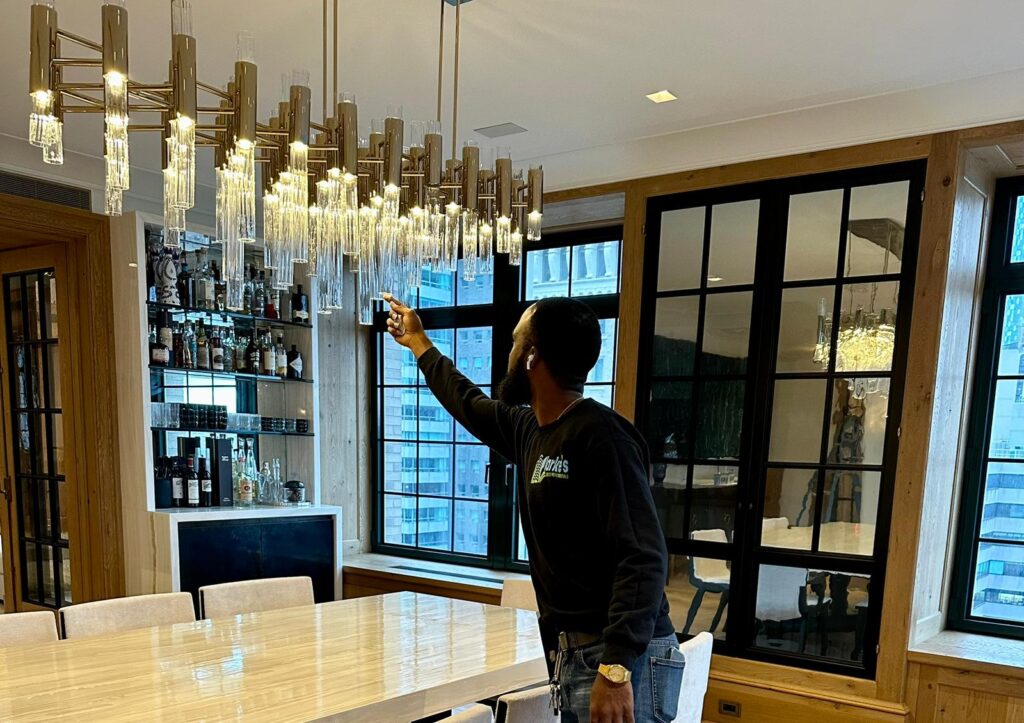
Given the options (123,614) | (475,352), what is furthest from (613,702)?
(475,352)

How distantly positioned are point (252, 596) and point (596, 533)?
5.80ft

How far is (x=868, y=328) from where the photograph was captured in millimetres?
3156

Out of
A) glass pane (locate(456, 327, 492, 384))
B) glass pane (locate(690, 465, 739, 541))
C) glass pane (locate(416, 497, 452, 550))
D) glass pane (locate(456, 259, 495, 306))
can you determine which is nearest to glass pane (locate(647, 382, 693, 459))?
glass pane (locate(690, 465, 739, 541))

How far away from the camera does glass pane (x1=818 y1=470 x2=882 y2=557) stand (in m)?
3.10

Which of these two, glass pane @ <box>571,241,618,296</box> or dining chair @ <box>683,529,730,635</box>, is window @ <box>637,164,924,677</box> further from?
glass pane @ <box>571,241,618,296</box>

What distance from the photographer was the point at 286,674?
5.94ft

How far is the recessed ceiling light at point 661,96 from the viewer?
3.05m

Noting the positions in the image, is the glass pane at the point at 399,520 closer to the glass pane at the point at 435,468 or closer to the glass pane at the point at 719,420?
the glass pane at the point at 435,468

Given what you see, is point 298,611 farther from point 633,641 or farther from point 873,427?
point 873,427

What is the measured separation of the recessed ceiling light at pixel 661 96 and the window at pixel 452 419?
4.65 ft

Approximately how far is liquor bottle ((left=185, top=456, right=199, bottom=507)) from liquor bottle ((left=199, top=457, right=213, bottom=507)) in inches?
1.4

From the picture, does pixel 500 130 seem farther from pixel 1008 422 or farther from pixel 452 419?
pixel 1008 422

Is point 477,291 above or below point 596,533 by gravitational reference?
above

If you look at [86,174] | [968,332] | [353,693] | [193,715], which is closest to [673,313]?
[968,332]
